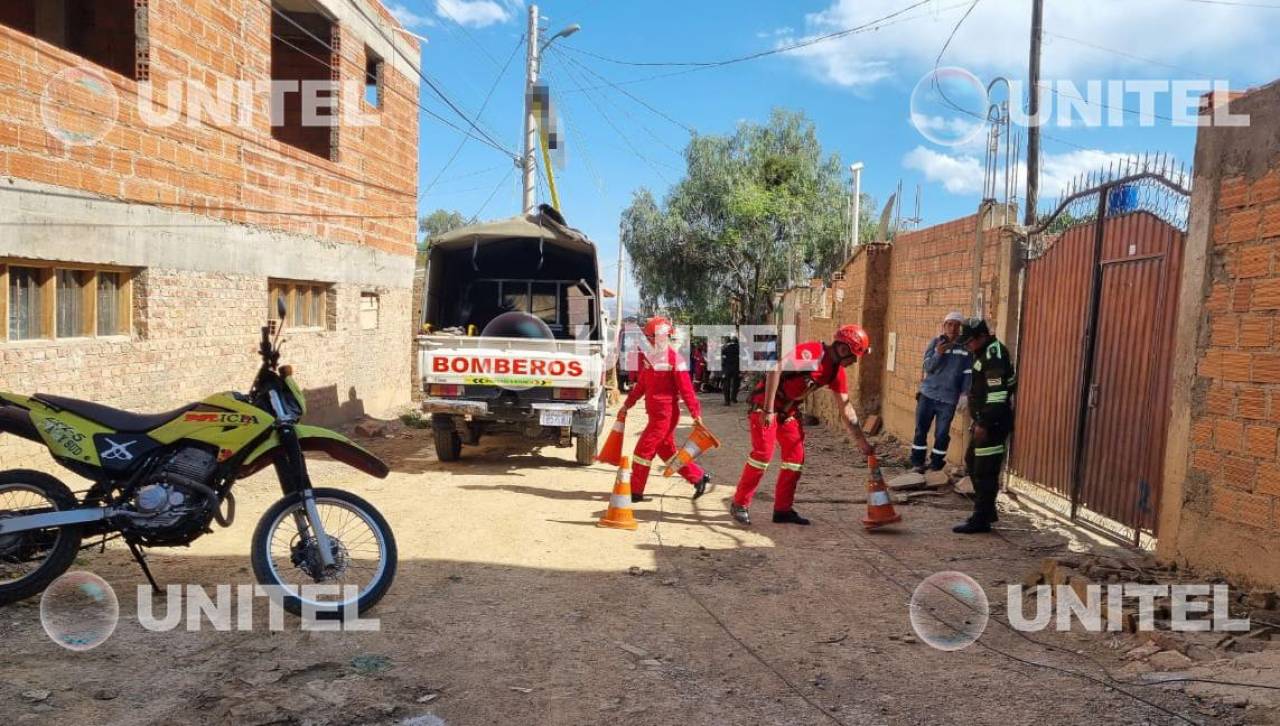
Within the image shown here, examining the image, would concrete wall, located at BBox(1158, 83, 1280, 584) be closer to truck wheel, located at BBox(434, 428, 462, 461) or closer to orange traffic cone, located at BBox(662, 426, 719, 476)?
orange traffic cone, located at BBox(662, 426, 719, 476)

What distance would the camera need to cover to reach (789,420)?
665cm

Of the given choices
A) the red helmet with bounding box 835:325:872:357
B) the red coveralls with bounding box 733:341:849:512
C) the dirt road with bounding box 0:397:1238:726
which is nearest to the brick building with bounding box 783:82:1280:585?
the dirt road with bounding box 0:397:1238:726

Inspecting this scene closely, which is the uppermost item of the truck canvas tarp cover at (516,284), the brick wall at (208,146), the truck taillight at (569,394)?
the brick wall at (208,146)

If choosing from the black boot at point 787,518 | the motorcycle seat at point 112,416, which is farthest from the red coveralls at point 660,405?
the motorcycle seat at point 112,416

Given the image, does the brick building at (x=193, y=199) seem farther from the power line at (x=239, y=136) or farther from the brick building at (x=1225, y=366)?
the brick building at (x=1225, y=366)

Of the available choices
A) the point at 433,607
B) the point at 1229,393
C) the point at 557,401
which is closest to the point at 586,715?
the point at 433,607

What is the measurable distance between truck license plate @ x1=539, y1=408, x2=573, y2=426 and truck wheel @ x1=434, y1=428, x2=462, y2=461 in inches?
50.6

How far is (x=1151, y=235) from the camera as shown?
5.70 meters

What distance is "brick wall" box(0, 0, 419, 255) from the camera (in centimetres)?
680

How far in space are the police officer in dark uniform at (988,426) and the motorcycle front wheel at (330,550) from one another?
13.9 feet

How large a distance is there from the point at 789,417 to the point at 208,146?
272 inches

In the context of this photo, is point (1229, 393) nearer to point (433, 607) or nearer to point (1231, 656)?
point (1231, 656)

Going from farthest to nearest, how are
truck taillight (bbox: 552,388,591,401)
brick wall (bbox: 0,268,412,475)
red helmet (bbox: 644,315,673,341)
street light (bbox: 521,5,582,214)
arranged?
street light (bbox: 521,5,582,214) → truck taillight (bbox: 552,388,591,401) → red helmet (bbox: 644,315,673,341) → brick wall (bbox: 0,268,412,475)

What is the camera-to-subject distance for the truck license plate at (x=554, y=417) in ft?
28.2
